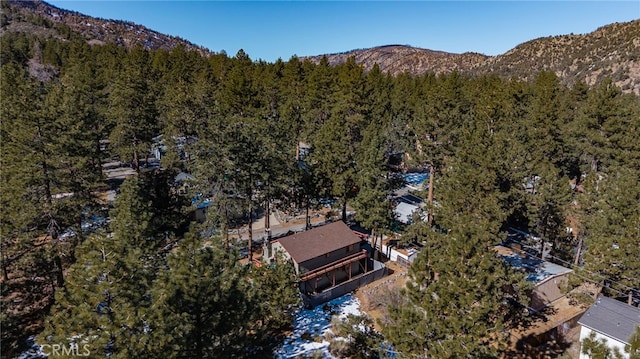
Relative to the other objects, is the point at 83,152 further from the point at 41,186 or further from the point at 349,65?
the point at 349,65

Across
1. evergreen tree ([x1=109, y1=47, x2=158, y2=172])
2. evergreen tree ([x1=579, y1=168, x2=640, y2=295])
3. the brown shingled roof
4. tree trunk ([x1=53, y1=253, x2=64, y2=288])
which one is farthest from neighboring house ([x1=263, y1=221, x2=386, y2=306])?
evergreen tree ([x1=109, y1=47, x2=158, y2=172])

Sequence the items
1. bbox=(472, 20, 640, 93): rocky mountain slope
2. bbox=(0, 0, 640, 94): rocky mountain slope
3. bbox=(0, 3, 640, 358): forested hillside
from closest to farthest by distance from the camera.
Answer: bbox=(0, 3, 640, 358): forested hillside → bbox=(472, 20, 640, 93): rocky mountain slope → bbox=(0, 0, 640, 94): rocky mountain slope

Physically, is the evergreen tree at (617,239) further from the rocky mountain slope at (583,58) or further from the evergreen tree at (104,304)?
the rocky mountain slope at (583,58)

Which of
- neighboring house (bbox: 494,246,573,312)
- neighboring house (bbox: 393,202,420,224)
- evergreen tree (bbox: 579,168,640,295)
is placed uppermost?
evergreen tree (bbox: 579,168,640,295)

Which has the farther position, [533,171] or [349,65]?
[349,65]

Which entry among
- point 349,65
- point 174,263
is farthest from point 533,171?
point 174,263

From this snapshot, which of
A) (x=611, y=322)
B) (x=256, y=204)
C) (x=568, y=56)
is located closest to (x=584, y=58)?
(x=568, y=56)

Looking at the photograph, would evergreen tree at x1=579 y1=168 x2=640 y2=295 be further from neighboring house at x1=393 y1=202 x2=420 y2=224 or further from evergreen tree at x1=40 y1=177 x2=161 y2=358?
evergreen tree at x1=40 y1=177 x2=161 y2=358
